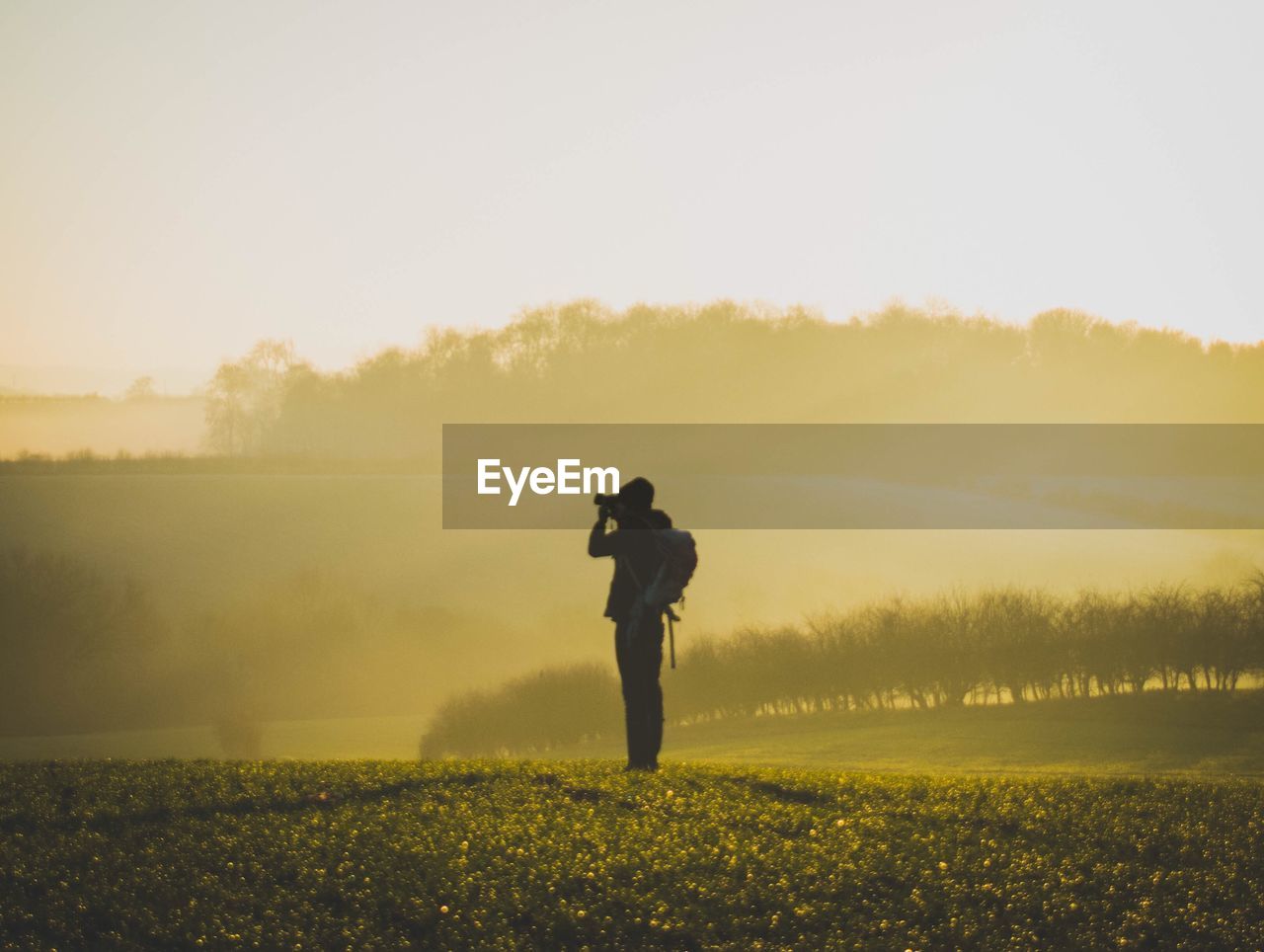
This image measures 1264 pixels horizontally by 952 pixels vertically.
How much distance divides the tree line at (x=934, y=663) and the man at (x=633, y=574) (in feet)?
132

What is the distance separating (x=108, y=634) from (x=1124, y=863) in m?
74.5

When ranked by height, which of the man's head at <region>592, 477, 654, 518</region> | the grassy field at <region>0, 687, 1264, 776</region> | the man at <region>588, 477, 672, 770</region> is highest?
the man's head at <region>592, 477, 654, 518</region>

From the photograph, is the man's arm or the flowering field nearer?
the flowering field

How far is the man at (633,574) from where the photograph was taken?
17.2 metres

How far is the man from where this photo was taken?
17.2 meters

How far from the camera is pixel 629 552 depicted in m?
17.2

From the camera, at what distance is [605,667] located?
65875 millimetres

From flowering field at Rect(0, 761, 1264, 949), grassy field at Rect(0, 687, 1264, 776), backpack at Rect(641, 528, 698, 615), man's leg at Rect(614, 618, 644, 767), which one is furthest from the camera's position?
grassy field at Rect(0, 687, 1264, 776)

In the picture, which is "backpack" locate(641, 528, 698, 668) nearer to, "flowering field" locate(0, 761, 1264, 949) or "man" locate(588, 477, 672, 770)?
"man" locate(588, 477, 672, 770)

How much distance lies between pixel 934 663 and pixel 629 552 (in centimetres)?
4538

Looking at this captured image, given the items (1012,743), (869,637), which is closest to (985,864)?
(1012,743)

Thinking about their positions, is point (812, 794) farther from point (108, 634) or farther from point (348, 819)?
point (108, 634)

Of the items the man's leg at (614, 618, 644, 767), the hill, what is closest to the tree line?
the hill

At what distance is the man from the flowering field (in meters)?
1.63
